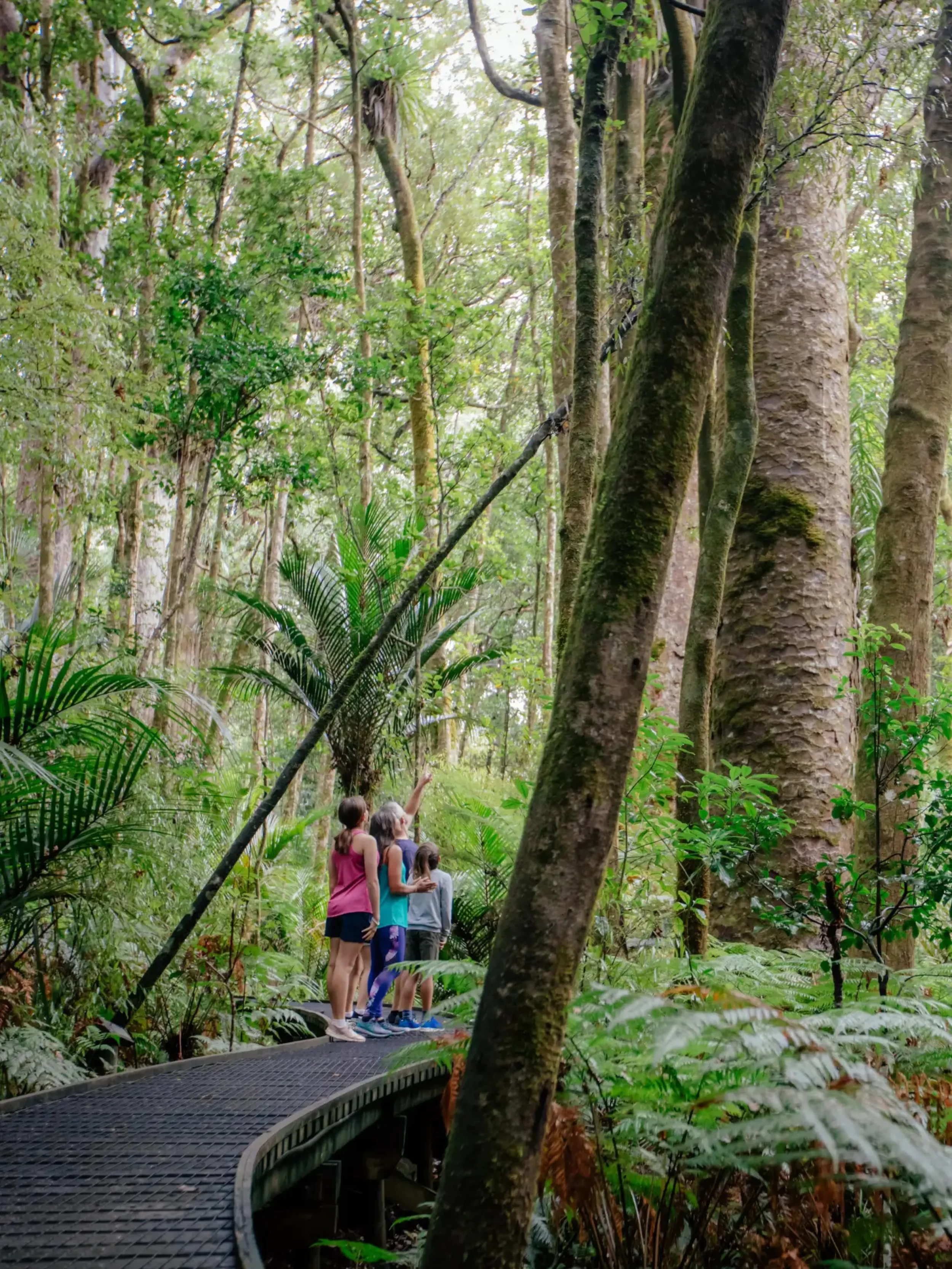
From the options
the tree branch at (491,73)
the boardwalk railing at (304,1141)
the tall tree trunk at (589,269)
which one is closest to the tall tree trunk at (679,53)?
the tall tree trunk at (589,269)

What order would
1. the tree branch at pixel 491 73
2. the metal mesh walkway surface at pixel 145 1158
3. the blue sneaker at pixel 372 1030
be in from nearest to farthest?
1. the metal mesh walkway surface at pixel 145 1158
2. the blue sneaker at pixel 372 1030
3. the tree branch at pixel 491 73

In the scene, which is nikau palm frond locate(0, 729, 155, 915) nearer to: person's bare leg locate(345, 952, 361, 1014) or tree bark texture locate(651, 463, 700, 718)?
person's bare leg locate(345, 952, 361, 1014)

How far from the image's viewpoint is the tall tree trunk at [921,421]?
18.8 feet

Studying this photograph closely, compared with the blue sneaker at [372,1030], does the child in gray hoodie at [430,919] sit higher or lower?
higher

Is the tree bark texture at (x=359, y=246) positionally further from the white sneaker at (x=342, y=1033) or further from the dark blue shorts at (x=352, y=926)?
the white sneaker at (x=342, y=1033)

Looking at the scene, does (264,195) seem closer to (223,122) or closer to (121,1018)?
(223,122)

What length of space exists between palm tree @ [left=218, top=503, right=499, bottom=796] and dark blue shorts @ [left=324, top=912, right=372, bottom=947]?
4195mm

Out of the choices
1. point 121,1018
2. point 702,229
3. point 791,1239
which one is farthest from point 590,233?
point 121,1018

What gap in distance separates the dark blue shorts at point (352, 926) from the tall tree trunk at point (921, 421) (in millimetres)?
3296

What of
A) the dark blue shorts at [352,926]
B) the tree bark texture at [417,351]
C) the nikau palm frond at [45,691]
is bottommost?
the dark blue shorts at [352,926]

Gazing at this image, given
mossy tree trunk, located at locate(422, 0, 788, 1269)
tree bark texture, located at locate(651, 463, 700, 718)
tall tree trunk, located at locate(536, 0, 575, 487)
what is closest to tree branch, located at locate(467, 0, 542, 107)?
tall tree trunk, located at locate(536, 0, 575, 487)

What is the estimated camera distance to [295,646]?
1216cm

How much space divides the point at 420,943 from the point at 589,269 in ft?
18.6

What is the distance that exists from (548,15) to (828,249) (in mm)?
2771
